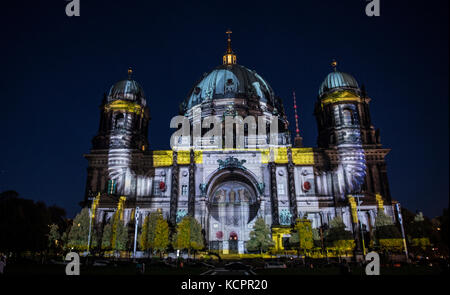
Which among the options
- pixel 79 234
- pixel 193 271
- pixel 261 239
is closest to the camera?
pixel 193 271

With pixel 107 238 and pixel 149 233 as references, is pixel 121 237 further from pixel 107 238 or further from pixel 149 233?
pixel 149 233

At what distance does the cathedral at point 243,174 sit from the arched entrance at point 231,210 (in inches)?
6.9

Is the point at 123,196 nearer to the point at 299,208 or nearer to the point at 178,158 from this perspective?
the point at 178,158

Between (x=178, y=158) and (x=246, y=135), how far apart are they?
15.6 m

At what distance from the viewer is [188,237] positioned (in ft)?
135

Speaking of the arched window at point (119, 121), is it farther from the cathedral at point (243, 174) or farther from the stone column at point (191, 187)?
the stone column at point (191, 187)

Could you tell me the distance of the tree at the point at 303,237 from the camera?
1570 inches

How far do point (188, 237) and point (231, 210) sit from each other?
53.1 ft

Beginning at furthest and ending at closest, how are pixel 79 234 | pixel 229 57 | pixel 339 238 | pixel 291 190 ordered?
pixel 229 57 < pixel 291 190 < pixel 79 234 < pixel 339 238

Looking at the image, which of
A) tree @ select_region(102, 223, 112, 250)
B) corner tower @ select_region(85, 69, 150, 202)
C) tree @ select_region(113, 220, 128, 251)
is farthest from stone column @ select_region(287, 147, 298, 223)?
tree @ select_region(102, 223, 112, 250)

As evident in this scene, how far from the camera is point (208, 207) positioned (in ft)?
172

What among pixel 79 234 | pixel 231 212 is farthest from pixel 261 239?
pixel 79 234

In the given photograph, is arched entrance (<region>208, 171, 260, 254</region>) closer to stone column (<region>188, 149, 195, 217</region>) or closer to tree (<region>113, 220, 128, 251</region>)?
stone column (<region>188, 149, 195, 217</region>)

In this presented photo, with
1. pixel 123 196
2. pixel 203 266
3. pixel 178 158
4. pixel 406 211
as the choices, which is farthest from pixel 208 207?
pixel 406 211
